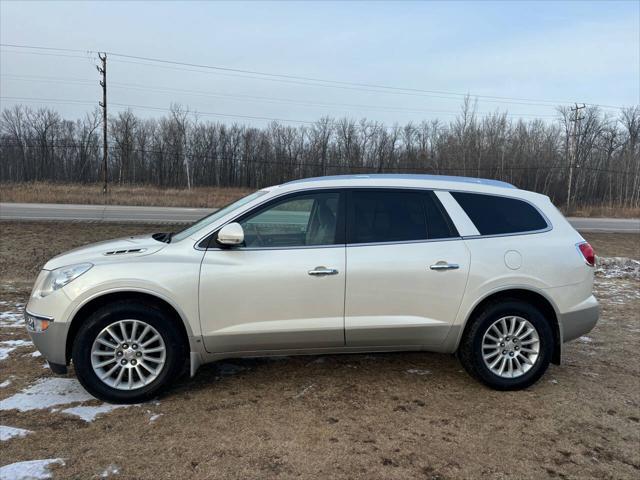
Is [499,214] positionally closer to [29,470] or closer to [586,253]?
[586,253]

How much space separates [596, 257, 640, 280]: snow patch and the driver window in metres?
8.27

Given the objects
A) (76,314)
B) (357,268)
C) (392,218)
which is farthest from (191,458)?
(392,218)

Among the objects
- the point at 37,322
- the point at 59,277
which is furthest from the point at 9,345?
the point at 59,277

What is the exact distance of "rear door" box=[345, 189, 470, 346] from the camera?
12.4 ft

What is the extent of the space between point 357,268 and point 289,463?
155 cm

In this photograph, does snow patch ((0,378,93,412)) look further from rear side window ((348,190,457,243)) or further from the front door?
rear side window ((348,190,457,243))

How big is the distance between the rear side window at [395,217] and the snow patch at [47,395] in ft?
8.57

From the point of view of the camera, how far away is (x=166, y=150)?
2408 inches

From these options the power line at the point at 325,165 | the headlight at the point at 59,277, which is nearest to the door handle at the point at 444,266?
the headlight at the point at 59,277

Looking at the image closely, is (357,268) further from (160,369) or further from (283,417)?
(160,369)

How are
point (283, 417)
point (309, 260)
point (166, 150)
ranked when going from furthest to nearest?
point (166, 150)
point (309, 260)
point (283, 417)

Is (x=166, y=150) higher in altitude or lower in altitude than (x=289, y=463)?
higher

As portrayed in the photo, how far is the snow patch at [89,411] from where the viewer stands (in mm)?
3420

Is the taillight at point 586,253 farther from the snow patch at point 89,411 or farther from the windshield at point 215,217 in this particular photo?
the snow patch at point 89,411
